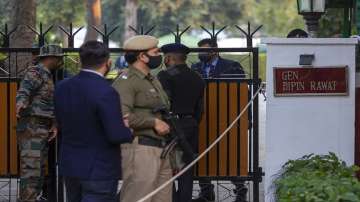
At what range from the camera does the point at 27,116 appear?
8.85 metres

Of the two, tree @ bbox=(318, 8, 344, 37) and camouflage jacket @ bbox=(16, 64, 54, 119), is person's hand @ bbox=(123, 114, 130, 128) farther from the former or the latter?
tree @ bbox=(318, 8, 344, 37)

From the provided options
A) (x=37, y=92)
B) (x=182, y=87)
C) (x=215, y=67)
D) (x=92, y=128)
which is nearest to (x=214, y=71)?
(x=215, y=67)

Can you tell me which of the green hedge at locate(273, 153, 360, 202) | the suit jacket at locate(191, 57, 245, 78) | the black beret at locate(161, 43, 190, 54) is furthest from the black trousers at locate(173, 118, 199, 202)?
the green hedge at locate(273, 153, 360, 202)

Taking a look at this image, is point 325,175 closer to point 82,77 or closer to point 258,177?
point 82,77

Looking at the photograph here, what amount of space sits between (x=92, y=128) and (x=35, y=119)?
2.40m

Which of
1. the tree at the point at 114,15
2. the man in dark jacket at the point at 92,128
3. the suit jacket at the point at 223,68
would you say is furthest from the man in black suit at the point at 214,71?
the tree at the point at 114,15

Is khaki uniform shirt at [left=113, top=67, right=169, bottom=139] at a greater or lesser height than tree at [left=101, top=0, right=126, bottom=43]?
lesser

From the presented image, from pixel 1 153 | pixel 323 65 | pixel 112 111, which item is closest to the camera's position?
pixel 112 111

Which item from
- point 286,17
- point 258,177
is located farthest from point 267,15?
point 258,177

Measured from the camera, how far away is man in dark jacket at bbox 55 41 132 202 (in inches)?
258

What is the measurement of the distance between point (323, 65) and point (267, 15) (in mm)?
62307

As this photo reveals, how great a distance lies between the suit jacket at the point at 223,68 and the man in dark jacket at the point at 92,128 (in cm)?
292

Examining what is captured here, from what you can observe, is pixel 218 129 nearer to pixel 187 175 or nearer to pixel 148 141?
pixel 187 175

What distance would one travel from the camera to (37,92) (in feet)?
29.1
